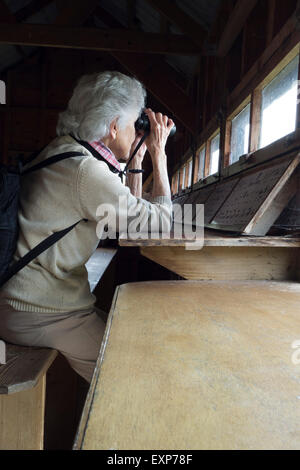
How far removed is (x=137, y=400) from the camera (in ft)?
1.63

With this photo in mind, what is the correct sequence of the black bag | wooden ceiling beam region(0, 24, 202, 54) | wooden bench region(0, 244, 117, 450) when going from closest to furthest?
the black bag, wooden bench region(0, 244, 117, 450), wooden ceiling beam region(0, 24, 202, 54)

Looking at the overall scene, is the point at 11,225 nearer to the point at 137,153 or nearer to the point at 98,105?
the point at 98,105

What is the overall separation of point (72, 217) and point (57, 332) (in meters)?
0.40

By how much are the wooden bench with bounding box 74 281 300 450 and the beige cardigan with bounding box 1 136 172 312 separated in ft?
0.99

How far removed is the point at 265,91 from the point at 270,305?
1.86 metres

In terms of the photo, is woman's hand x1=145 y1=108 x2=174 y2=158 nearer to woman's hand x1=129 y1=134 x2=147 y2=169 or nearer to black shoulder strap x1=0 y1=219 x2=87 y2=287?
woman's hand x1=129 y1=134 x2=147 y2=169

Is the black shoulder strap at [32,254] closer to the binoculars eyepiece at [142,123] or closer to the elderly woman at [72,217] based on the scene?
the elderly woman at [72,217]

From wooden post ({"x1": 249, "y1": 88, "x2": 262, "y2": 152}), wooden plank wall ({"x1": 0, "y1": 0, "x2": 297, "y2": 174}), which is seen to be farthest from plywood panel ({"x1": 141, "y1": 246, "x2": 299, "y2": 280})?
wooden plank wall ({"x1": 0, "y1": 0, "x2": 297, "y2": 174})

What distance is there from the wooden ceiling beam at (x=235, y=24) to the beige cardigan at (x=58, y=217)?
2.14 metres

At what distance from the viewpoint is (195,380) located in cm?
56

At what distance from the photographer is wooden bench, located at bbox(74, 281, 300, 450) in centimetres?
42

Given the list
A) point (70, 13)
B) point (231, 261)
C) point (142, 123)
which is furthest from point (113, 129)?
point (70, 13)

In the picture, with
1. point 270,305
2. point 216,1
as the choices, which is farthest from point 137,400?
point 216,1

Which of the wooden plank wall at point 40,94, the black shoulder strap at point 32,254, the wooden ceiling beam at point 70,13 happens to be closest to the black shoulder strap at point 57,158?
the black shoulder strap at point 32,254
